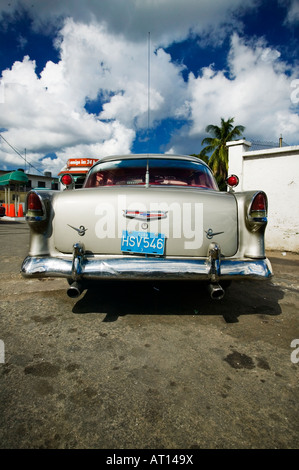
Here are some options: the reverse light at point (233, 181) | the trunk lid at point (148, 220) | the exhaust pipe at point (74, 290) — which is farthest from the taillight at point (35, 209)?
the reverse light at point (233, 181)

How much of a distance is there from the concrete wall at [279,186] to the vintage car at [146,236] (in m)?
4.84

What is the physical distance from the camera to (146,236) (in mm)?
2062

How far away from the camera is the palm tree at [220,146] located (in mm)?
24078

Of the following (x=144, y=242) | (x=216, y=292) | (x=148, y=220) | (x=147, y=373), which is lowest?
(x=147, y=373)

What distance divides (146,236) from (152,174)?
40.5 inches

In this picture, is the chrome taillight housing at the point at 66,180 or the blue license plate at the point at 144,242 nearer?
the blue license plate at the point at 144,242

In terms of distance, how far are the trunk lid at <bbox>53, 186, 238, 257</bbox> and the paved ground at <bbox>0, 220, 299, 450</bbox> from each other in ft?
2.24

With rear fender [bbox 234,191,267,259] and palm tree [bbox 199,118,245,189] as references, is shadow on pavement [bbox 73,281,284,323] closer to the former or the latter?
rear fender [bbox 234,191,267,259]

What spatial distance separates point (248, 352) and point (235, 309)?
842 millimetres

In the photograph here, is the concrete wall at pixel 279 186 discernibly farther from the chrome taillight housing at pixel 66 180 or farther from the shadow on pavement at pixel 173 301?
the chrome taillight housing at pixel 66 180

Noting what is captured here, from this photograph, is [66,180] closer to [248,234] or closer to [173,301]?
[173,301]

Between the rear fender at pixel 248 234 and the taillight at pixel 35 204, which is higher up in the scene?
the taillight at pixel 35 204

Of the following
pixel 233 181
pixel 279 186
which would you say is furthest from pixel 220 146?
pixel 233 181
